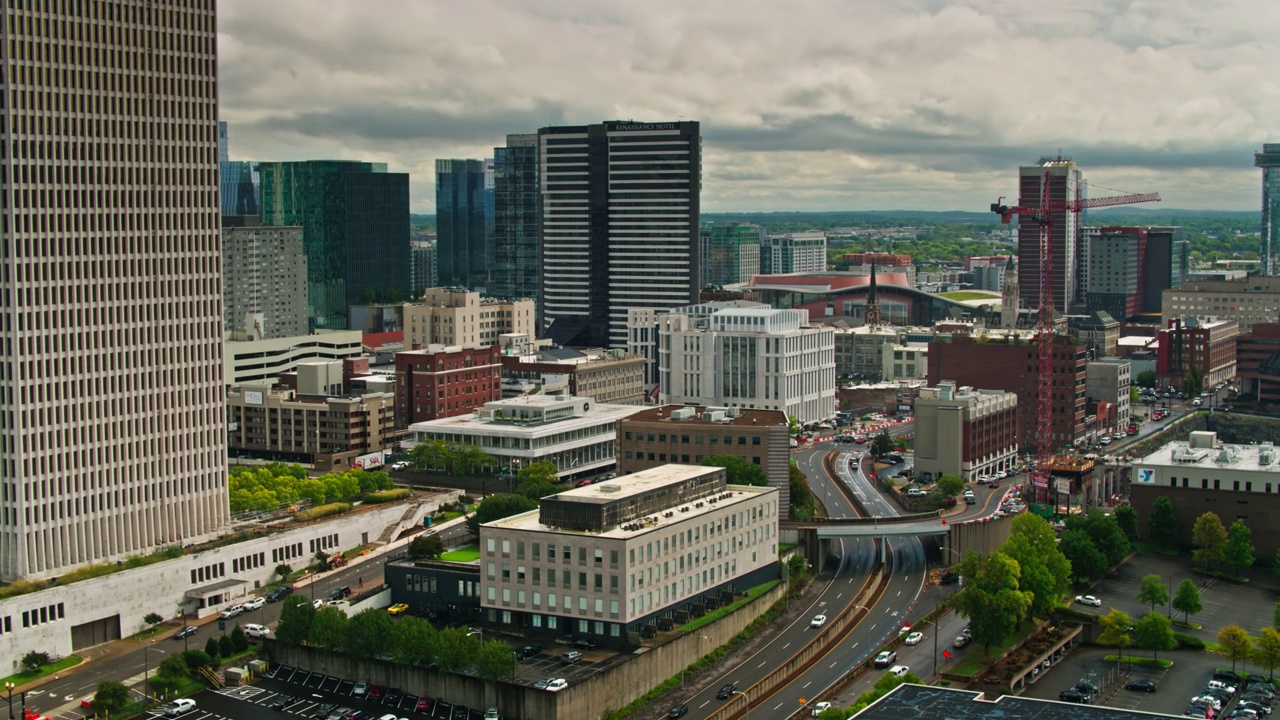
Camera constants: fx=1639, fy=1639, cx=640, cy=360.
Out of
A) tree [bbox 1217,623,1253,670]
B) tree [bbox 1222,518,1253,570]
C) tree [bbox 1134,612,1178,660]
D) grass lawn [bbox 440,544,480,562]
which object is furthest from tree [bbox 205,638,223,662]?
tree [bbox 1222,518,1253,570]

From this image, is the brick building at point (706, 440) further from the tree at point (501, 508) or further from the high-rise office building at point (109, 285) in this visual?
the high-rise office building at point (109, 285)

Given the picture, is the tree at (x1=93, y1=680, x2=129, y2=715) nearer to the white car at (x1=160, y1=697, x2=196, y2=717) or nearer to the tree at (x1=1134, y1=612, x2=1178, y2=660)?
the white car at (x1=160, y1=697, x2=196, y2=717)

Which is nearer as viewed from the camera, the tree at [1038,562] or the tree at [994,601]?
the tree at [994,601]

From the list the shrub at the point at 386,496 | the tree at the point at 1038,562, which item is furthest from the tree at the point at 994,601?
the shrub at the point at 386,496

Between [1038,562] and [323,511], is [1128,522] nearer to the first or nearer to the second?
[1038,562]

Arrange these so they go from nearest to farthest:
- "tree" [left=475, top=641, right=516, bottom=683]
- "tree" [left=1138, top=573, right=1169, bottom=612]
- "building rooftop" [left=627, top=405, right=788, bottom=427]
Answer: "tree" [left=475, top=641, right=516, bottom=683], "tree" [left=1138, top=573, right=1169, bottom=612], "building rooftop" [left=627, top=405, right=788, bottom=427]

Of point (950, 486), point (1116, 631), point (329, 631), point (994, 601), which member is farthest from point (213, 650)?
point (950, 486)

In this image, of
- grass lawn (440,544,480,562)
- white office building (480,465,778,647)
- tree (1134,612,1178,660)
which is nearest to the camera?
white office building (480,465,778,647)
